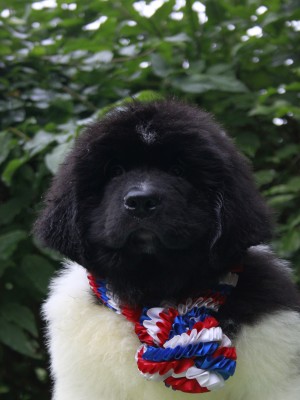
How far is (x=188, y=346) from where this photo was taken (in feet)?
5.91

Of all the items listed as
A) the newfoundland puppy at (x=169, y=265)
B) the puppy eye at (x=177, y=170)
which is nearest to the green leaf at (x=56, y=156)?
the newfoundland puppy at (x=169, y=265)

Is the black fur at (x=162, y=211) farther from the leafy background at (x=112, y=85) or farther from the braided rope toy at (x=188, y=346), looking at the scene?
the leafy background at (x=112, y=85)

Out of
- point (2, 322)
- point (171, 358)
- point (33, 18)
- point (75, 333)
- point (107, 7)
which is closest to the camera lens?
point (171, 358)

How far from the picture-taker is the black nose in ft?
5.52

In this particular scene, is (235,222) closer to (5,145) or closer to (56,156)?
(56,156)

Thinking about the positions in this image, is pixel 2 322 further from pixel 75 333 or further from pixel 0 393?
pixel 75 333

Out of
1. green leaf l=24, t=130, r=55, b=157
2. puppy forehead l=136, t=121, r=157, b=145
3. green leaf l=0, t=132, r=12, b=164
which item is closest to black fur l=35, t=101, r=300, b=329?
puppy forehead l=136, t=121, r=157, b=145

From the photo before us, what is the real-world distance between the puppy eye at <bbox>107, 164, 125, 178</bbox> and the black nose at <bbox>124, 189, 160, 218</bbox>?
6.3 inches

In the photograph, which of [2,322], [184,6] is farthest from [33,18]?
[2,322]

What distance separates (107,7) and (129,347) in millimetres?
1574

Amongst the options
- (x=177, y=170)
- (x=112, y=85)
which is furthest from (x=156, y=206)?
(x=112, y=85)

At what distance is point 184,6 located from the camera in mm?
3027

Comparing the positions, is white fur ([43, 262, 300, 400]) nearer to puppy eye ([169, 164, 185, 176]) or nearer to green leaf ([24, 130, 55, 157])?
puppy eye ([169, 164, 185, 176])

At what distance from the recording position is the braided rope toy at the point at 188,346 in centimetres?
178
